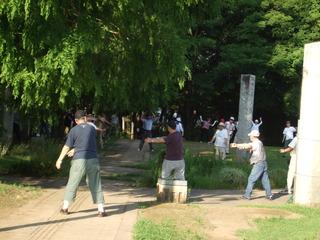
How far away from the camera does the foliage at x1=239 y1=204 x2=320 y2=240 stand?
9.73 meters

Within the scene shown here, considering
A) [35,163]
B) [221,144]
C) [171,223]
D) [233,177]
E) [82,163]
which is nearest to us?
[171,223]

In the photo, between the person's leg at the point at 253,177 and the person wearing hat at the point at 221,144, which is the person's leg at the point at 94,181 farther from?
the person wearing hat at the point at 221,144

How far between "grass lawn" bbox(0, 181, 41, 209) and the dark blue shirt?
1.90 m

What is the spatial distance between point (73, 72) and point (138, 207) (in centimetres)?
289

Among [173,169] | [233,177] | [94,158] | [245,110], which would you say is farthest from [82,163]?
[245,110]

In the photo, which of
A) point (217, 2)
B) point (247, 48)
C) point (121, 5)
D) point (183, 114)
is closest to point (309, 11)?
point (247, 48)

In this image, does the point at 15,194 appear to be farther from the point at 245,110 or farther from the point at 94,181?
the point at 245,110

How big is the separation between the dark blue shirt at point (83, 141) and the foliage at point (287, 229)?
2.86m

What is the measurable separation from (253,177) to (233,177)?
2.47 m

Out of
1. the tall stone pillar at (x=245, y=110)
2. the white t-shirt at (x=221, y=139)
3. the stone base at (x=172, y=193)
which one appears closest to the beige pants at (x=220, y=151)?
the white t-shirt at (x=221, y=139)

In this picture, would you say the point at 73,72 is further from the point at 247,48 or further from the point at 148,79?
the point at 247,48

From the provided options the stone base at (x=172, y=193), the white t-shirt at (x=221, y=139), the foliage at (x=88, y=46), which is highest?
the foliage at (x=88, y=46)

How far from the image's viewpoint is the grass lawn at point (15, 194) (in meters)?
11.5

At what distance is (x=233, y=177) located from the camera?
56.1ft
